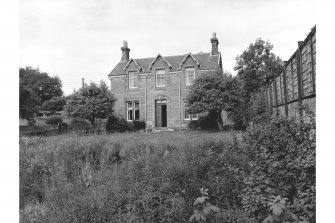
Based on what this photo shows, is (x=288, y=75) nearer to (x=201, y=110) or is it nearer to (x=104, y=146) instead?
(x=104, y=146)

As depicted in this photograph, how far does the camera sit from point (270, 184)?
3.12m

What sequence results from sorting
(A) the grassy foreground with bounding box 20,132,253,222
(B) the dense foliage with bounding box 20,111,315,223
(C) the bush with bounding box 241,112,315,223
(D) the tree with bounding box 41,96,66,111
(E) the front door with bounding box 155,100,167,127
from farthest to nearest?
1. (D) the tree with bounding box 41,96,66,111
2. (E) the front door with bounding box 155,100,167,127
3. (A) the grassy foreground with bounding box 20,132,253,222
4. (B) the dense foliage with bounding box 20,111,315,223
5. (C) the bush with bounding box 241,112,315,223

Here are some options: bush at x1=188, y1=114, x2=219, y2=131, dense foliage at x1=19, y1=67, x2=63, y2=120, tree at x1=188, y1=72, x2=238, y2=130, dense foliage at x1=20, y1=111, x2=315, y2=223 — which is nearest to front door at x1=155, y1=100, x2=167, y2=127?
bush at x1=188, y1=114, x2=219, y2=131

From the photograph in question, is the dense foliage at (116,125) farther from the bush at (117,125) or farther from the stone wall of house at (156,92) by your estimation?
the stone wall of house at (156,92)

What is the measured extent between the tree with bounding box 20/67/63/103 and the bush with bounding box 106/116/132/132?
38813mm

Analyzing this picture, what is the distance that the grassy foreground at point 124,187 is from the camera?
2.97 metres

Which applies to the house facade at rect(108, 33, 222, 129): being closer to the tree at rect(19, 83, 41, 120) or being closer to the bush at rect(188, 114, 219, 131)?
the bush at rect(188, 114, 219, 131)

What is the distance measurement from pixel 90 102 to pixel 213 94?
9.73 metres

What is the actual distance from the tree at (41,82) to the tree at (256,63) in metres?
42.6

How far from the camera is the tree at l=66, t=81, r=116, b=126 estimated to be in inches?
784
